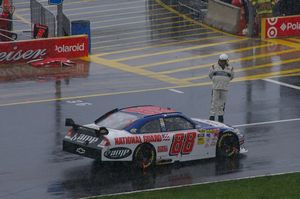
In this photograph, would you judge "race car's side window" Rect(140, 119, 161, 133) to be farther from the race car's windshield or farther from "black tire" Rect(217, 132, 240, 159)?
"black tire" Rect(217, 132, 240, 159)

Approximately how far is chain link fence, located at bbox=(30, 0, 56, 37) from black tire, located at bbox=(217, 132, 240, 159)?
63.5 ft

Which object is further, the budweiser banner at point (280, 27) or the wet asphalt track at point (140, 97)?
the budweiser banner at point (280, 27)

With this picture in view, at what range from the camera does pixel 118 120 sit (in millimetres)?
22219

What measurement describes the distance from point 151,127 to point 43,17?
22.0 m

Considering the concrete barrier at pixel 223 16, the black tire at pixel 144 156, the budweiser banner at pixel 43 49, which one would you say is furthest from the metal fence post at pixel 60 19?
the black tire at pixel 144 156

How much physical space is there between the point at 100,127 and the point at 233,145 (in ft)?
11.3

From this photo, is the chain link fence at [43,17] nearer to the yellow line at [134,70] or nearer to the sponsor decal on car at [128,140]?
the yellow line at [134,70]

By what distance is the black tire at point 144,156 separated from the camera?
21.5 meters

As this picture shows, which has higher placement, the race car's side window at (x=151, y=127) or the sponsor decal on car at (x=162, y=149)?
the race car's side window at (x=151, y=127)

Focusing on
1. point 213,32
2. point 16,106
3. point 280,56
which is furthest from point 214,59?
point 16,106

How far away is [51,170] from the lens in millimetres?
21578

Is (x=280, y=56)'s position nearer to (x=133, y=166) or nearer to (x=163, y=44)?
(x=163, y=44)

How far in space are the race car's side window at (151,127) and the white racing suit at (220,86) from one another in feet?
13.8

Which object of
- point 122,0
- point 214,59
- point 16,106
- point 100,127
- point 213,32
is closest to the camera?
point 100,127
